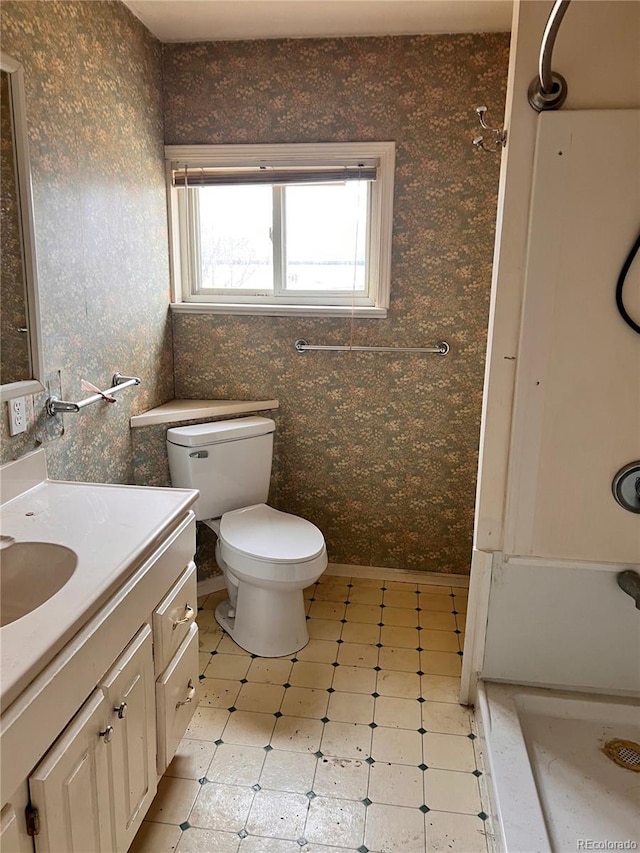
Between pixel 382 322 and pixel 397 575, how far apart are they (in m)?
1.18

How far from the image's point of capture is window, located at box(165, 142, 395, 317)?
2.52 m

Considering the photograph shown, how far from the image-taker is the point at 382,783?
1.73 metres

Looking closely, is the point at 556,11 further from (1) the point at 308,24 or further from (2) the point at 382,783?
(2) the point at 382,783

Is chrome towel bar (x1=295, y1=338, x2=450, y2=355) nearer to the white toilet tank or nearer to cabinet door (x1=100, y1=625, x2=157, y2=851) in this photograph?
the white toilet tank

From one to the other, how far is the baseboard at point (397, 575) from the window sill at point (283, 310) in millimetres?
1176

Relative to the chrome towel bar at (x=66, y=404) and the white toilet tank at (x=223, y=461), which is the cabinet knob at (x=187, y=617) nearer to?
the chrome towel bar at (x=66, y=404)

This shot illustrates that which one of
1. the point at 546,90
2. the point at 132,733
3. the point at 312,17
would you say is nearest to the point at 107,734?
the point at 132,733

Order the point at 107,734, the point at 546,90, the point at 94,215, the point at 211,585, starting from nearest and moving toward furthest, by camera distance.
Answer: the point at 107,734 < the point at 546,90 < the point at 94,215 < the point at 211,585

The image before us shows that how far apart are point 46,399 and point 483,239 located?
1.76m

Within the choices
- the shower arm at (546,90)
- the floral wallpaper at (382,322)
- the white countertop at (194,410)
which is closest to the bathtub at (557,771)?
the floral wallpaper at (382,322)

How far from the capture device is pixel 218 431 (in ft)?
7.97

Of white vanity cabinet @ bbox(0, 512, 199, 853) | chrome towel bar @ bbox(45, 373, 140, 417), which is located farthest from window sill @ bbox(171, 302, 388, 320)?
white vanity cabinet @ bbox(0, 512, 199, 853)

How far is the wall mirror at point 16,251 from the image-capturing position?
154 cm

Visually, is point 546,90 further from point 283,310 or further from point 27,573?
point 27,573
